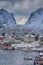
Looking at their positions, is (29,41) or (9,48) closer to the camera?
(9,48)

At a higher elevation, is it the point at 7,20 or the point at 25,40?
the point at 25,40

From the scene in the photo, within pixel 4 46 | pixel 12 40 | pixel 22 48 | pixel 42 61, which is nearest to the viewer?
pixel 42 61

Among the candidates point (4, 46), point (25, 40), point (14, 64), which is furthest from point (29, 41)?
point (14, 64)

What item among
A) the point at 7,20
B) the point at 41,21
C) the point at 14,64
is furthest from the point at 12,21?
the point at 14,64

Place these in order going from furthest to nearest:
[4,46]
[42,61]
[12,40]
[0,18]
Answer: [0,18]
[12,40]
[4,46]
[42,61]

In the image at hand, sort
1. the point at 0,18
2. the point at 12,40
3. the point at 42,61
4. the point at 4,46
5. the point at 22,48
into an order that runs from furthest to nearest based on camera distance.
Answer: the point at 0,18
the point at 12,40
the point at 4,46
the point at 22,48
the point at 42,61

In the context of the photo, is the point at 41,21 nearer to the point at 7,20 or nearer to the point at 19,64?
the point at 7,20

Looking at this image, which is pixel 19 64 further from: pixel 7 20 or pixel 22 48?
pixel 7 20

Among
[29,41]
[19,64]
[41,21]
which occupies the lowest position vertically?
[41,21]

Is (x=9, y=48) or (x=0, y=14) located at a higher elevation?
(x=9, y=48)
